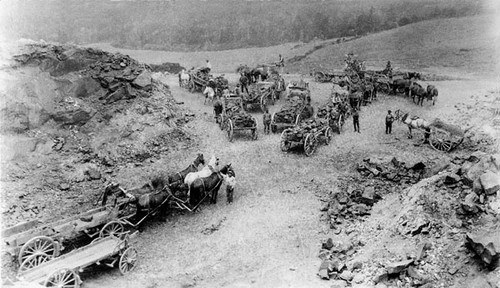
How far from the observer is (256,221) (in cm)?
1280

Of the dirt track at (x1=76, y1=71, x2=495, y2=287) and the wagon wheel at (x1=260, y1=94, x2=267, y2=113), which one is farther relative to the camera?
the wagon wheel at (x1=260, y1=94, x2=267, y2=113)

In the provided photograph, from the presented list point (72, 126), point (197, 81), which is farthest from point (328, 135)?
point (72, 126)

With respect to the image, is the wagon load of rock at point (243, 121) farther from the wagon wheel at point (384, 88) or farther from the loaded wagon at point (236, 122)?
the wagon wheel at point (384, 88)

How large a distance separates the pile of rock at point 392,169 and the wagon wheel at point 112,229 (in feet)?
29.3

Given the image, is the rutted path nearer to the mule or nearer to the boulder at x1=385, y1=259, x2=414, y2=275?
the boulder at x1=385, y1=259, x2=414, y2=275

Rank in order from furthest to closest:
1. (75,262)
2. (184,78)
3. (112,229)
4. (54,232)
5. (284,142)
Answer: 1. (184,78)
2. (284,142)
3. (112,229)
4. (54,232)
5. (75,262)

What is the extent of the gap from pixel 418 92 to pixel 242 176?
41.2 ft

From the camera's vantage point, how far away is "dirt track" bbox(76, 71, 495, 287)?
10367mm

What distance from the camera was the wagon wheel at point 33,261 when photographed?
29.1ft

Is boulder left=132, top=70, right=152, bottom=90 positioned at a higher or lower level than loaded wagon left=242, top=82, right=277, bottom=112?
Result: higher

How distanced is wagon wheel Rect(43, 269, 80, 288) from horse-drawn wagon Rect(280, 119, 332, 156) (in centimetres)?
1015

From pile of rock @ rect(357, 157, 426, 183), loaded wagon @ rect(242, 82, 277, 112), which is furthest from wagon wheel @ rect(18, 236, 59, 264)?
loaded wagon @ rect(242, 82, 277, 112)

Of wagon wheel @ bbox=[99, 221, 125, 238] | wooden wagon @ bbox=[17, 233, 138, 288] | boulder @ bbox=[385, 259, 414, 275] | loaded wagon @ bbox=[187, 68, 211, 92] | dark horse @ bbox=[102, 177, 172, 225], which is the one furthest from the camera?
loaded wagon @ bbox=[187, 68, 211, 92]

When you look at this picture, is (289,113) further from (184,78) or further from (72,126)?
(72,126)
